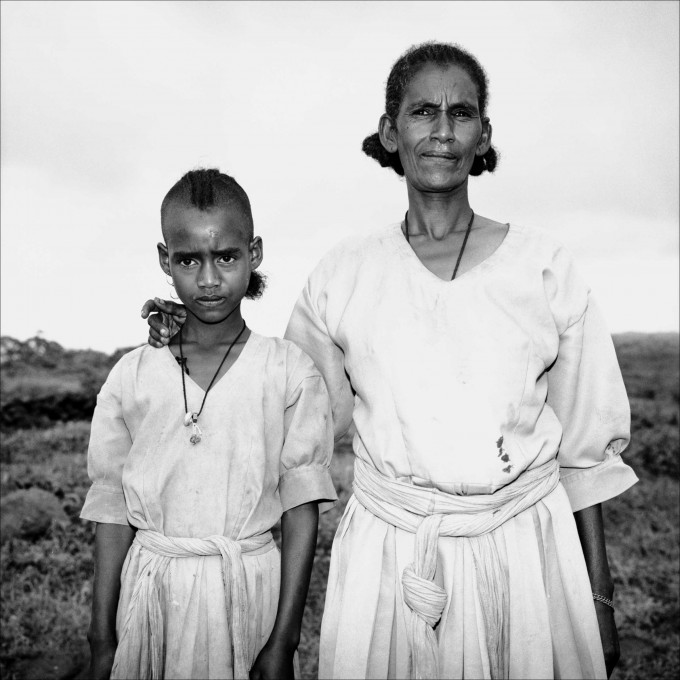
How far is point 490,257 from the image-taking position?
6.82ft

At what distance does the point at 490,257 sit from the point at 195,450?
95 cm

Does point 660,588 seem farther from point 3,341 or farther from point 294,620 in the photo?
point 3,341

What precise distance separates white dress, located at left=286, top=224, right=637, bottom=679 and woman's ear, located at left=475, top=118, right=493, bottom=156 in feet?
0.96

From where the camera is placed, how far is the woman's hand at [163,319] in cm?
219

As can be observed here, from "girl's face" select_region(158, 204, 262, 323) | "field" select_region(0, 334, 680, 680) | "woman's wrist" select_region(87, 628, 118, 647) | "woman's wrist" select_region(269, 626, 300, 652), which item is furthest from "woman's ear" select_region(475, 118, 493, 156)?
"field" select_region(0, 334, 680, 680)

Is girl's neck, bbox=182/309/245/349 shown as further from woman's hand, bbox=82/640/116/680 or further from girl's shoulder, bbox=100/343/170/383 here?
woman's hand, bbox=82/640/116/680

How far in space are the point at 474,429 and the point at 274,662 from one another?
77 centimetres

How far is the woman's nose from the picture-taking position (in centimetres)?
207

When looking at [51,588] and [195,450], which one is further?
[51,588]

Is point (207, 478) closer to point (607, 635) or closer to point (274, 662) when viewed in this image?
point (274, 662)

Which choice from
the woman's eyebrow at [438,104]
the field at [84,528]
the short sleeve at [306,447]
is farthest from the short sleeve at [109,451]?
the field at [84,528]

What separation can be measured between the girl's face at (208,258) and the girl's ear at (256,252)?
0.21ft

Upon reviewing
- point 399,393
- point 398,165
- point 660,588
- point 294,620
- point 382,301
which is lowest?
point 660,588

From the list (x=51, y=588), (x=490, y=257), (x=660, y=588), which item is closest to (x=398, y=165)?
(x=490, y=257)
